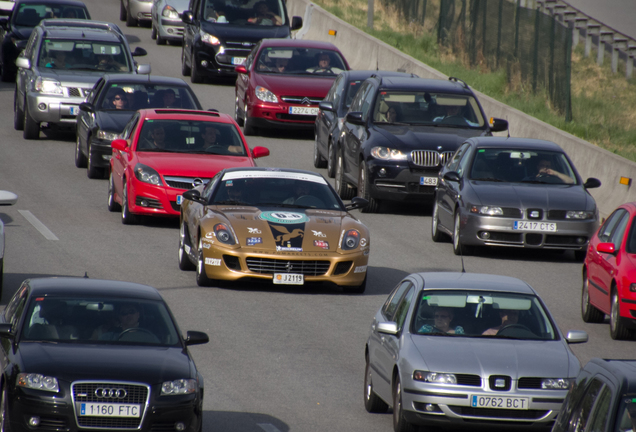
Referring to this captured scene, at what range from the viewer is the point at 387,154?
830 inches

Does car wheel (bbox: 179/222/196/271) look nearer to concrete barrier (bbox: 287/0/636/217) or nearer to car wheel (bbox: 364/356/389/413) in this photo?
car wheel (bbox: 364/356/389/413)

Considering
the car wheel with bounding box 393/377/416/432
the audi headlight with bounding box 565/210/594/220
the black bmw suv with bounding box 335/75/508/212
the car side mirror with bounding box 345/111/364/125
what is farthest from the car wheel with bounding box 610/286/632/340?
the car side mirror with bounding box 345/111/364/125

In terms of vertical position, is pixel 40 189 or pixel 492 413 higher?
pixel 492 413

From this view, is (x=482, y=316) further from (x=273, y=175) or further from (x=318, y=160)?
(x=318, y=160)

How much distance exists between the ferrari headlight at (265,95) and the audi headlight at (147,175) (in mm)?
7871

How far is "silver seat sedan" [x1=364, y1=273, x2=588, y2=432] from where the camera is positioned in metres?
9.38

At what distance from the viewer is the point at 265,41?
28656mm

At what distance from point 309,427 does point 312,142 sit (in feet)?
61.6

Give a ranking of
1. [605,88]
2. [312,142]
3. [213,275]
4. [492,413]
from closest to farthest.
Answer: [492,413], [213,275], [312,142], [605,88]

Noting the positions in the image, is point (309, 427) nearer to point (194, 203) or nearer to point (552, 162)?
point (194, 203)

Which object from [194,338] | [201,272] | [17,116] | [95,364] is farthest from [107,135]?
[95,364]

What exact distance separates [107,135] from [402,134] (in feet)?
16.5

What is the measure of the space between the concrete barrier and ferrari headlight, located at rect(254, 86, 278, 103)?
432 cm

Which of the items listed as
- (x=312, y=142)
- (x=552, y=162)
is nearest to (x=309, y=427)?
(x=552, y=162)
